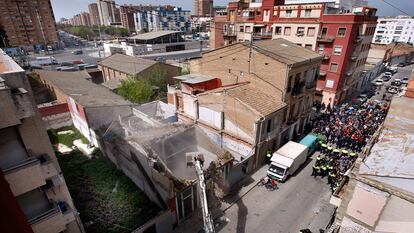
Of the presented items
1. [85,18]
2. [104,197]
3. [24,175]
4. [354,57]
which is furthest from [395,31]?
[85,18]

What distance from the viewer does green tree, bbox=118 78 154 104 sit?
28844 millimetres

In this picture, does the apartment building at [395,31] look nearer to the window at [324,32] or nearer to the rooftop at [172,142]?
the window at [324,32]

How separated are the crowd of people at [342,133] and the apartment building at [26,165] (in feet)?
55.5

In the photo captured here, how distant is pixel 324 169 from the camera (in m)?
18.0

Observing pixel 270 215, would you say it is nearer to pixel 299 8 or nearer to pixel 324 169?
pixel 324 169

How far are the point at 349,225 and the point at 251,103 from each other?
10.5 metres

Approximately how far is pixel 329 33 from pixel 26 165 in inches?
1313

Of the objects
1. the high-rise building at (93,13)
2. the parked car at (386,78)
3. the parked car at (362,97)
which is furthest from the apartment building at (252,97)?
the high-rise building at (93,13)

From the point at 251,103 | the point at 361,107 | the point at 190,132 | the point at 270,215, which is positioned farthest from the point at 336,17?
the point at 270,215

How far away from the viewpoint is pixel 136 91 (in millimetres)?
28797

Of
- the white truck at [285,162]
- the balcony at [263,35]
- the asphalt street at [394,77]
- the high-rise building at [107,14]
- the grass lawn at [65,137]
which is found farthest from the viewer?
the high-rise building at [107,14]

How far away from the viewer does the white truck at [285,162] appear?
1708 centimetres

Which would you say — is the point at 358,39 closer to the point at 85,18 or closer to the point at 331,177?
the point at 331,177

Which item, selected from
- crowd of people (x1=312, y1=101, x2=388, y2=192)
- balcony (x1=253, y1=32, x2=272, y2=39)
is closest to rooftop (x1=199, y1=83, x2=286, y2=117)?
crowd of people (x1=312, y1=101, x2=388, y2=192)
